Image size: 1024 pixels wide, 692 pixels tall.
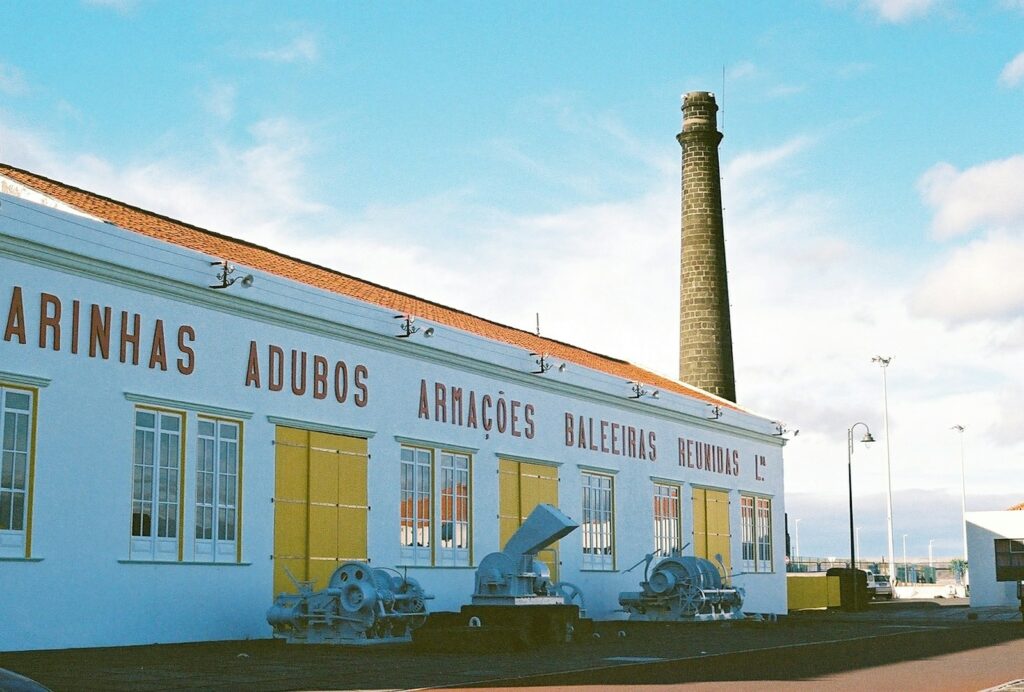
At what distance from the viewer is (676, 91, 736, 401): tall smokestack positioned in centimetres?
5241

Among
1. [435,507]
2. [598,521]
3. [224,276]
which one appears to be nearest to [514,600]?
[435,507]

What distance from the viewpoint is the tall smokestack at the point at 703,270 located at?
52406 mm

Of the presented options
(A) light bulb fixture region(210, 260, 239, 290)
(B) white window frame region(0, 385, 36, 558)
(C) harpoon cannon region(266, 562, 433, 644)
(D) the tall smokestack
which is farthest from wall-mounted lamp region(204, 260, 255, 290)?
(D) the tall smokestack

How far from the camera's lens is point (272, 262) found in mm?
31016

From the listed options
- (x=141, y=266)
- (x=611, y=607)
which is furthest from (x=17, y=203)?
(x=611, y=607)

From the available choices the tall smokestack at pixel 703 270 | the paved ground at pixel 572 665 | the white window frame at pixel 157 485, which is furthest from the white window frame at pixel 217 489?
the tall smokestack at pixel 703 270

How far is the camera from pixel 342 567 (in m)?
23.8

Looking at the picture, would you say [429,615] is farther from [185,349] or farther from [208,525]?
[185,349]

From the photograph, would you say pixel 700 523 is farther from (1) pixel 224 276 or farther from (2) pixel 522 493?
(1) pixel 224 276

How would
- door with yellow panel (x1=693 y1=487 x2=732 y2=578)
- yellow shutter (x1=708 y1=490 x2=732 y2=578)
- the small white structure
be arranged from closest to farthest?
door with yellow panel (x1=693 y1=487 x2=732 y2=578) → yellow shutter (x1=708 y1=490 x2=732 y2=578) → the small white structure

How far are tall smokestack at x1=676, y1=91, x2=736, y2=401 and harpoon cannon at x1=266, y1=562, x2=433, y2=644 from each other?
2951 centimetres

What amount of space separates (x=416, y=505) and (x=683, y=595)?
8.79m

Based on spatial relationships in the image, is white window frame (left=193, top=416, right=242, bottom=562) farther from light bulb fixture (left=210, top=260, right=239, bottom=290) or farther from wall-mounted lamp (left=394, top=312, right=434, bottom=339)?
wall-mounted lamp (left=394, top=312, right=434, bottom=339)

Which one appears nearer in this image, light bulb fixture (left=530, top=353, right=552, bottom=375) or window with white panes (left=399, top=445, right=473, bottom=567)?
window with white panes (left=399, top=445, right=473, bottom=567)
